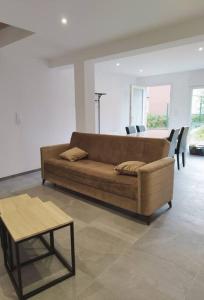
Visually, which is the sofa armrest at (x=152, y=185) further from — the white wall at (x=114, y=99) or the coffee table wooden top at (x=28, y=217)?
the white wall at (x=114, y=99)

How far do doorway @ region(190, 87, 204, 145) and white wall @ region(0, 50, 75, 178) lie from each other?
12.4 feet

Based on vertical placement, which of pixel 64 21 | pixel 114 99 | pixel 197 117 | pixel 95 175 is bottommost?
pixel 95 175

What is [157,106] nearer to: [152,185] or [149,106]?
[149,106]

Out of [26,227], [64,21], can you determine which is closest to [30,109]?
[64,21]

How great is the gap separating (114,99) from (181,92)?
2.10 meters

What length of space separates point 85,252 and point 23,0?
2.63 m

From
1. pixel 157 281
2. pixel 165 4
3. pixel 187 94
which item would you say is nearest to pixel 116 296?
pixel 157 281

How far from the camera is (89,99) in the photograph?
14.1ft

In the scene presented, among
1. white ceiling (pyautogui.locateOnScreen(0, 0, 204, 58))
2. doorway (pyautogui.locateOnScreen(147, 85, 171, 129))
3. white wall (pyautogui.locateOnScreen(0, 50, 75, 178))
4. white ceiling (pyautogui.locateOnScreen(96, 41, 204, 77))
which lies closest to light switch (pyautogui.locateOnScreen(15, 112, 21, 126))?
white wall (pyautogui.locateOnScreen(0, 50, 75, 178))

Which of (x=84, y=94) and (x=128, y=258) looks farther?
(x=84, y=94)

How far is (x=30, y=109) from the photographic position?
4.56 metres

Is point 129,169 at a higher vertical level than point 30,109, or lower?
lower

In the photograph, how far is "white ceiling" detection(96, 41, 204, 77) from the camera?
4.27 m

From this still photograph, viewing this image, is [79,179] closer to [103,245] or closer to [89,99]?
[103,245]
